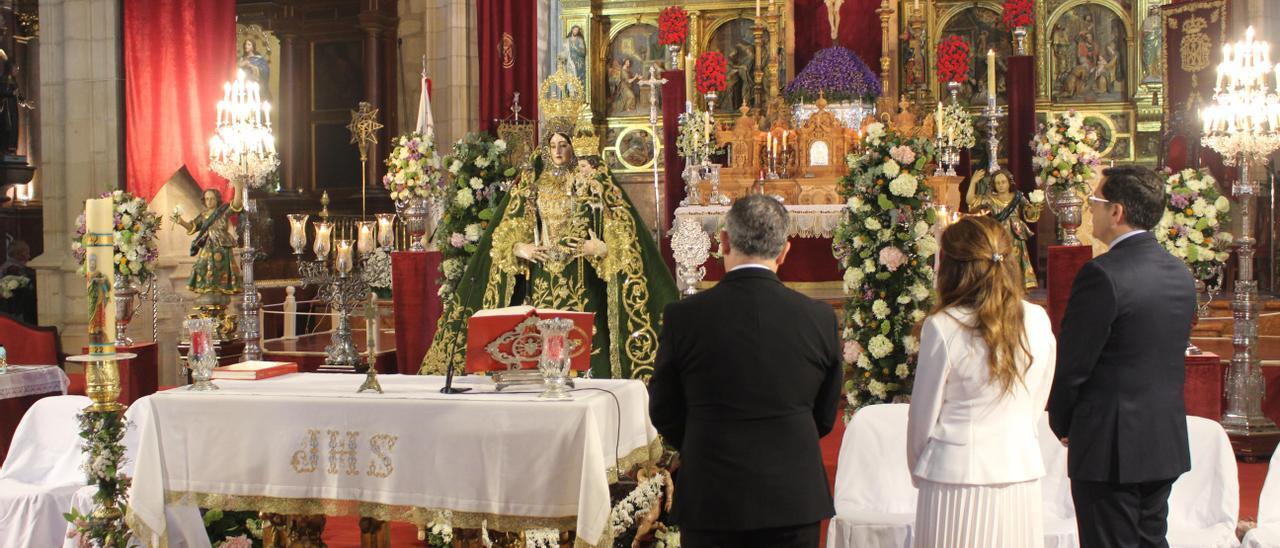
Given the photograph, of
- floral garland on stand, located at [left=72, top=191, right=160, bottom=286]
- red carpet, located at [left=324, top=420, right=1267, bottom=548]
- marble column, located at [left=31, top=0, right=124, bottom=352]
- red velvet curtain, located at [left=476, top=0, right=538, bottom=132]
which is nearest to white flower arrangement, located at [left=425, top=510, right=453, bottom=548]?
red carpet, located at [left=324, top=420, right=1267, bottom=548]

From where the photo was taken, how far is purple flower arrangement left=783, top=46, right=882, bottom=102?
15656mm

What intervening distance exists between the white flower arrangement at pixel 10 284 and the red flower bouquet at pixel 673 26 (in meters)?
8.26

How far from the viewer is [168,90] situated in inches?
444

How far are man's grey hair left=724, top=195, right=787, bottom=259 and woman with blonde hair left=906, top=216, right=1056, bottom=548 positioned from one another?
51 centimetres

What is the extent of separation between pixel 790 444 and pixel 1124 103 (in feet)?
47.7

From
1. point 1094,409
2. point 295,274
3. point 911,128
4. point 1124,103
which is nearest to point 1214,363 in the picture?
point 1094,409

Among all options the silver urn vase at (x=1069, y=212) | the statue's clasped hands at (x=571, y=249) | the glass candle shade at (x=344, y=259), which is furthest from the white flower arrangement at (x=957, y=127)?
the statue's clasped hands at (x=571, y=249)

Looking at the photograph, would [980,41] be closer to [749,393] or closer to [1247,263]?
[1247,263]

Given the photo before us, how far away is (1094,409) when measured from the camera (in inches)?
149

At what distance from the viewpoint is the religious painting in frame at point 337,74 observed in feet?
58.8

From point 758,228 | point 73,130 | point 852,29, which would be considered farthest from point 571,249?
point 852,29

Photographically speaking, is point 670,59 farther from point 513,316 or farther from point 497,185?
point 513,316

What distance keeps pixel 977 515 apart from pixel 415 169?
6.93 metres

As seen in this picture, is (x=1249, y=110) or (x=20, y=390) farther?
(x=1249, y=110)
